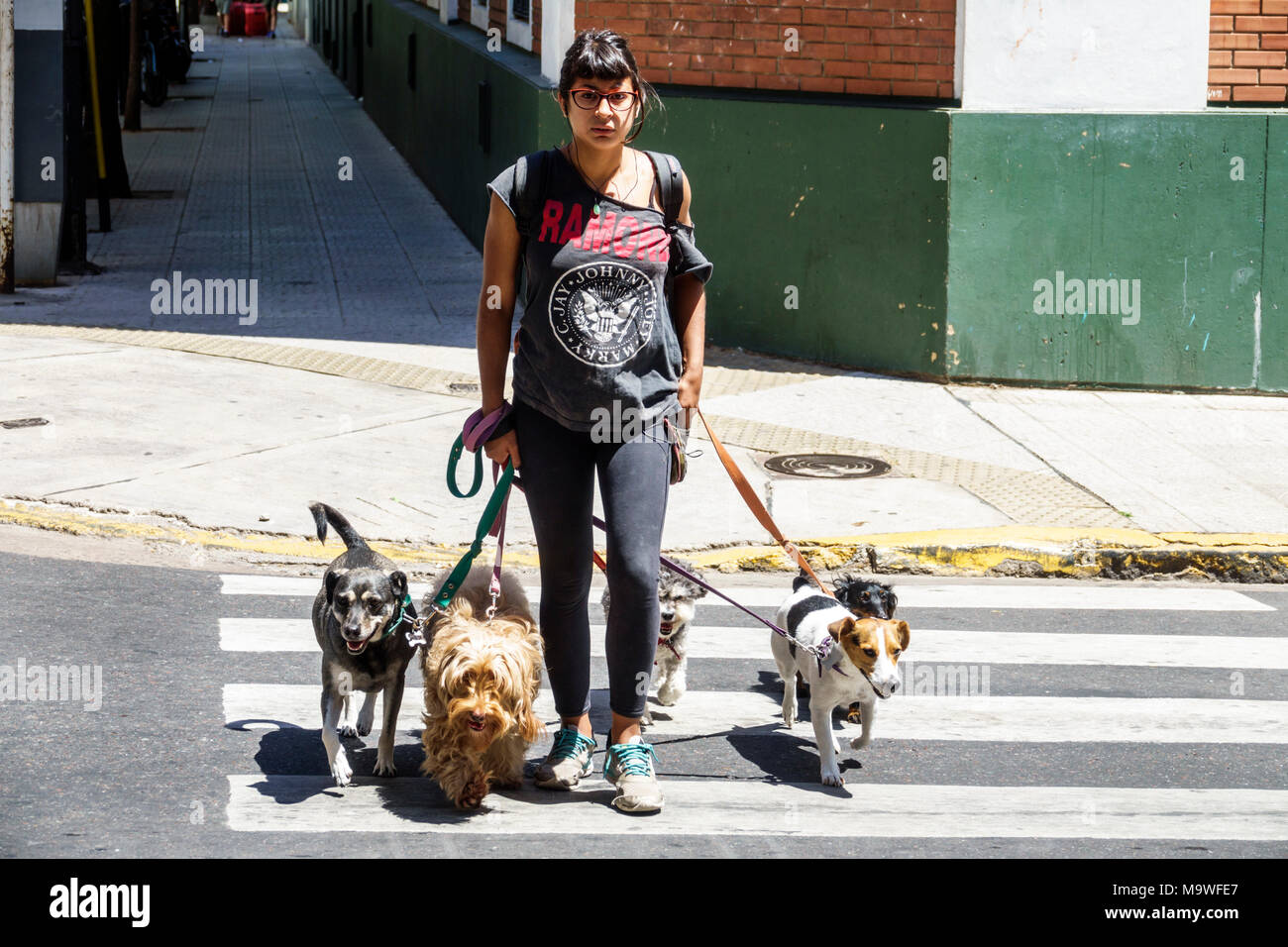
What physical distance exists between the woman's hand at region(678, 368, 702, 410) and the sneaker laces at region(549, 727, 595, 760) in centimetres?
109

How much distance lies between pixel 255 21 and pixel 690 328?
198 feet

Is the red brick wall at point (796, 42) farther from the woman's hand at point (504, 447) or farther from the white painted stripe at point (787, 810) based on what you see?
the woman's hand at point (504, 447)

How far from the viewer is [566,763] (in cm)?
528

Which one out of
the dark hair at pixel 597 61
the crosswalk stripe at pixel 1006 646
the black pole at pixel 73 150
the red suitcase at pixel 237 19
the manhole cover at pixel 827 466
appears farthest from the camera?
the red suitcase at pixel 237 19

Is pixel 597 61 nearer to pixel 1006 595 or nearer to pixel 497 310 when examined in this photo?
pixel 497 310

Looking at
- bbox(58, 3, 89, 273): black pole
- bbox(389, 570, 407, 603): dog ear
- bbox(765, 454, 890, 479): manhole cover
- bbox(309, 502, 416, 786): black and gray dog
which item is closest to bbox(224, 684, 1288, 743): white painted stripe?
bbox(309, 502, 416, 786): black and gray dog

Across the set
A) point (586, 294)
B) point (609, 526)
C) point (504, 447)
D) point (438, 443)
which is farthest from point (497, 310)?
point (438, 443)

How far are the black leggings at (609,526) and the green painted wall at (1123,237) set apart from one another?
23.4ft

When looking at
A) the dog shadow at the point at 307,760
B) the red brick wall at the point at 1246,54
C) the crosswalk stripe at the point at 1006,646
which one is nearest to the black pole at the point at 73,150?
the crosswalk stripe at the point at 1006,646

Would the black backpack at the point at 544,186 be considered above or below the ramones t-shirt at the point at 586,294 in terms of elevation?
above

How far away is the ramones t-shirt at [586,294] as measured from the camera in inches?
193

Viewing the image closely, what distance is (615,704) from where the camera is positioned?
17.0 feet

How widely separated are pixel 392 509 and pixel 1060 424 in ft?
→ 14.8
